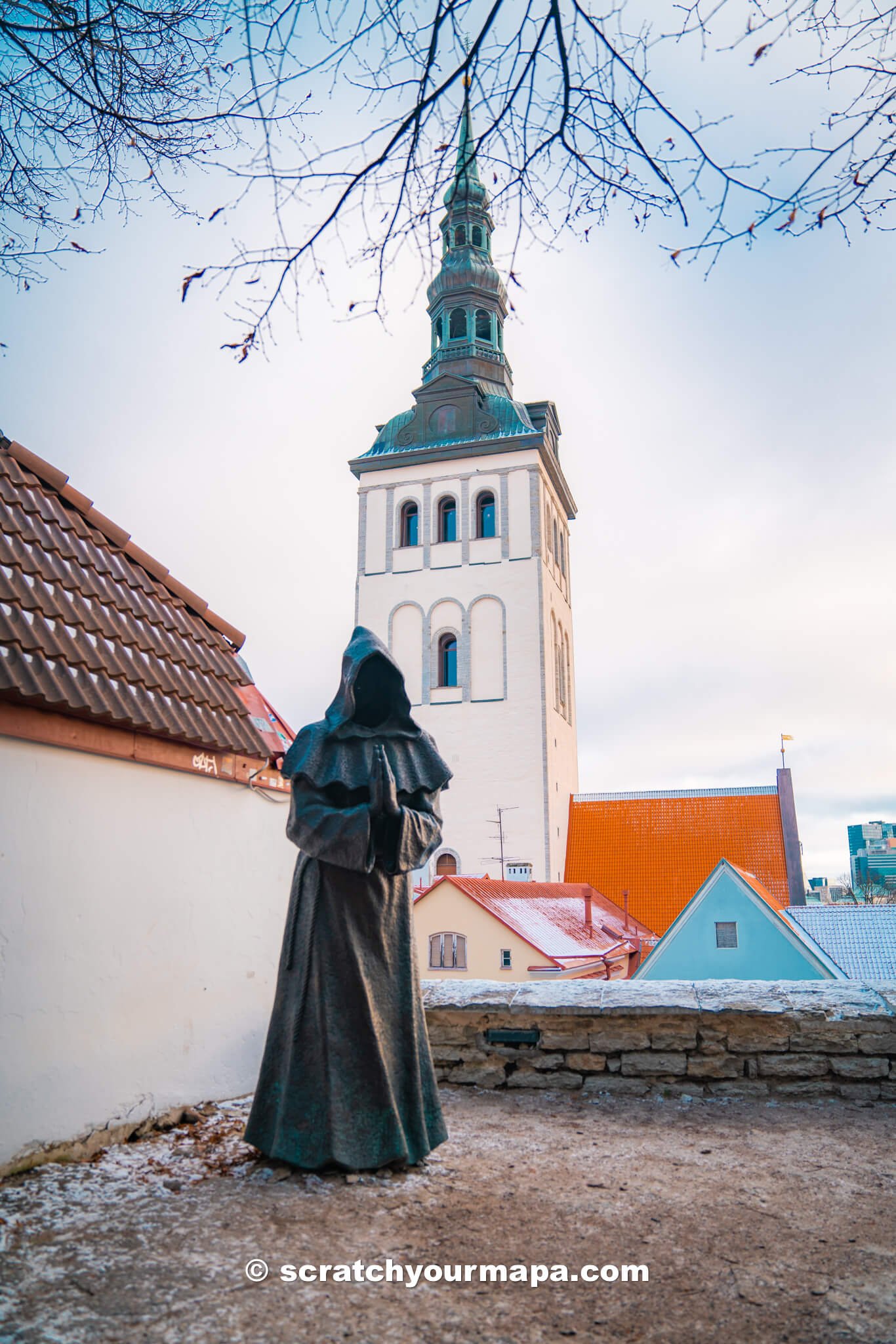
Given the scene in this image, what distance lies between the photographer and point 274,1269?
262cm

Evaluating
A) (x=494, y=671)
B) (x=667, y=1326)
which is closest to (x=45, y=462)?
(x=667, y=1326)

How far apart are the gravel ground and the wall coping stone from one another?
0.60 meters

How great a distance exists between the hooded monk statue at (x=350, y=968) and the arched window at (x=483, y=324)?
33685mm

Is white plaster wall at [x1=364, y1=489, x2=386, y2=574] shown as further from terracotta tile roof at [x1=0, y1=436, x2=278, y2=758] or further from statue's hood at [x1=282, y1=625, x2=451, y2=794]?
statue's hood at [x1=282, y1=625, x2=451, y2=794]

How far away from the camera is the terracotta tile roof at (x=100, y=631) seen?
3.82 meters

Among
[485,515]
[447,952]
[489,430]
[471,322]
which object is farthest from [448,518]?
[447,952]

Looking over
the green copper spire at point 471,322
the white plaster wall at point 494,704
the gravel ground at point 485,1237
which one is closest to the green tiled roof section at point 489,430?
the white plaster wall at point 494,704

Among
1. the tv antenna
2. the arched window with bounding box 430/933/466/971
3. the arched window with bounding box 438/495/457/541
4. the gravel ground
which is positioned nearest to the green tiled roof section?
the arched window with bounding box 438/495/457/541

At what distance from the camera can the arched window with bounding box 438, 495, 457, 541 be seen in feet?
107

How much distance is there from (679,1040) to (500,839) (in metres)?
24.5

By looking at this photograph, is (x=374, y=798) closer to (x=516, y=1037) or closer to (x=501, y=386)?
(x=516, y=1037)

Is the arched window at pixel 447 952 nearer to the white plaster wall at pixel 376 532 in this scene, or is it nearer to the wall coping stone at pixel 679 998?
the white plaster wall at pixel 376 532

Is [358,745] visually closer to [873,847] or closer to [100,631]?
[100,631]

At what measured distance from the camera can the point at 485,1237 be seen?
288 centimetres
